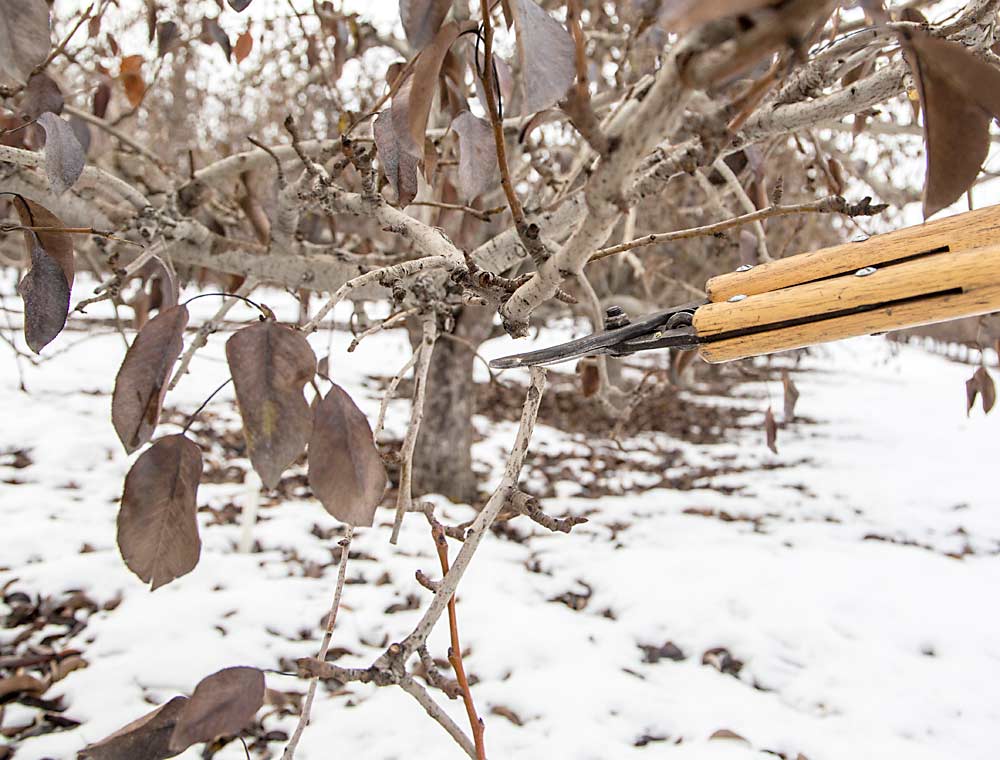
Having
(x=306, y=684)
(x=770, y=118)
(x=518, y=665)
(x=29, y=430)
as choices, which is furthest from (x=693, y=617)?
(x=29, y=430)

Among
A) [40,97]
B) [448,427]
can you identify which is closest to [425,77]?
[40,97]

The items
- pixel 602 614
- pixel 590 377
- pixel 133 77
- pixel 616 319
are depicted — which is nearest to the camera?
pixel 616 319

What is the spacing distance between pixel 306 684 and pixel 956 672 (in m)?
1.50

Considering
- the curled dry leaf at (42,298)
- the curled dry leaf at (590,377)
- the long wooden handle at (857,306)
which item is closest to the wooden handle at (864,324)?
the long wooden handle at (857,306)

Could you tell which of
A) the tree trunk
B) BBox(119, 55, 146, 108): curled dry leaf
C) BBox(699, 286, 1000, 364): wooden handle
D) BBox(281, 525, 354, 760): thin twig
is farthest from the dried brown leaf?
the tree trunk

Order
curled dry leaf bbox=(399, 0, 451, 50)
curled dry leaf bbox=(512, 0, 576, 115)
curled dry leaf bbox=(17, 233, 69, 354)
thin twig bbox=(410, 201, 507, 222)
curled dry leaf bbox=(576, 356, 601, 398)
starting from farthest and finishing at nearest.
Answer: curled dry leaf bbox=(576, 356, 601, 398), thin twig bbox=(410, 201, 507, 222), curled dry leaf bbox=(17, 233, 69, 354), curled dry leaf bbox=(399, 0, 451, 50), curled dry leaf bbox=(512, 0, 576, 115)

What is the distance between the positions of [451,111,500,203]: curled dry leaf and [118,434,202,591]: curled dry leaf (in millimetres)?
374

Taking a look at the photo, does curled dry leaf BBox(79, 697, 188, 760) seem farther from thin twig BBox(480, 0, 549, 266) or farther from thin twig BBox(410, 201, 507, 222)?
thin twig BBox(410, 201, 507, 222)

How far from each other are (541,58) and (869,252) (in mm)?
409

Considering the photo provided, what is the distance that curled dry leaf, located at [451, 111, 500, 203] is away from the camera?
681mm

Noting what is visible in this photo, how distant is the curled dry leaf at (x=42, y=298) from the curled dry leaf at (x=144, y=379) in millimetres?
158

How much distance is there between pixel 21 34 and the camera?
57 cm

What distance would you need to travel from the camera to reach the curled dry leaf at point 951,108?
358 mm

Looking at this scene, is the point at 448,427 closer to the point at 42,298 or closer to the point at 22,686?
the point at 22,686
